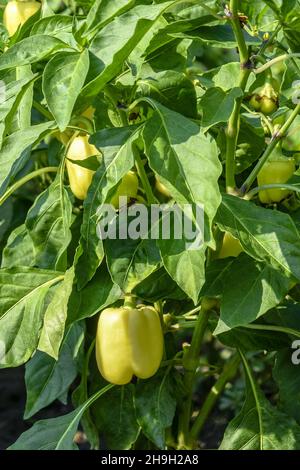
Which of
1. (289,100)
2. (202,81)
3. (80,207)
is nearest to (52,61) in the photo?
(202,81)

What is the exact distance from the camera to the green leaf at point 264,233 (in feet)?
4.10

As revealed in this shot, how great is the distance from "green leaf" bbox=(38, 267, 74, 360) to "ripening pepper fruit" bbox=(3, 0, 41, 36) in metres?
0.51

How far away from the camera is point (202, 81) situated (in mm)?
1387

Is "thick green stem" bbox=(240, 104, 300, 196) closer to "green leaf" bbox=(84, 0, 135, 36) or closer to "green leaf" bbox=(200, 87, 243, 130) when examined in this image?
"green leaf" bbox=(200, 87, 243, 130)

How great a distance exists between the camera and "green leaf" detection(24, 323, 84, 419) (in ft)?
5.55

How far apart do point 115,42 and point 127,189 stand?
32 cm

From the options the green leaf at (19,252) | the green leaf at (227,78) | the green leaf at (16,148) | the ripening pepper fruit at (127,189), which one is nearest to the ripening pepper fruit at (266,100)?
the green leaf at (227,78)

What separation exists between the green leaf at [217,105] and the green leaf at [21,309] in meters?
0.39

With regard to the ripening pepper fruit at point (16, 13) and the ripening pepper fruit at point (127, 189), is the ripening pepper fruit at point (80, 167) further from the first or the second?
the ripening pepper fruit at point (16, 13)

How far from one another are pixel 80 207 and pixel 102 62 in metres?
0.63

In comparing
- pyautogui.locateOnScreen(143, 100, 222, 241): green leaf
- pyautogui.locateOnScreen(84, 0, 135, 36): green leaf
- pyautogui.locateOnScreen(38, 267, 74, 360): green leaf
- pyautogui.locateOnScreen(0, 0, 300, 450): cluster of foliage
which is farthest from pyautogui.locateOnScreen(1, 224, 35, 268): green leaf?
pyautogui.locateOnScreen(84, 0, 135, 36): green leaf

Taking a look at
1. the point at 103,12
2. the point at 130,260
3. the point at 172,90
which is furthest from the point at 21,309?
the point at 103,12
